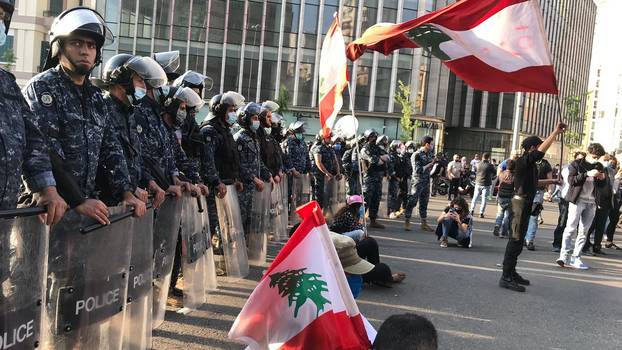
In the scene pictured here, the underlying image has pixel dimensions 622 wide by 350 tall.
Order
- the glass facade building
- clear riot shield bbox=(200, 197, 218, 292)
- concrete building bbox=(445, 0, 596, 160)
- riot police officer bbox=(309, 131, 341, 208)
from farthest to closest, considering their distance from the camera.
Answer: concrete building bbox=(445, 0, 596, 160)
the glass facade building
riot police officer bbox=(309, 131, 341, 208)
clear riot shield bbox=(200, 197, 218, 292)

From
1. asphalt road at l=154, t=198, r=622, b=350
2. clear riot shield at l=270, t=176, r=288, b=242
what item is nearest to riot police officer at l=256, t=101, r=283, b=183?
clear riot shield at l=270, t=176, r=288, b=242

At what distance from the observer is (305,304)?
320 cm

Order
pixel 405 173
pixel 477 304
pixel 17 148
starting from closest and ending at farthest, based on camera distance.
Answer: pixel 17 148
pixel 477 304
pixel 405 173

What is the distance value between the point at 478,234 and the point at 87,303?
10344 millimetres

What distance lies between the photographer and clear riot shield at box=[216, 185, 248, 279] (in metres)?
5.77

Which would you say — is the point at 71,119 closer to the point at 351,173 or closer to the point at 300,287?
the point at 300,287

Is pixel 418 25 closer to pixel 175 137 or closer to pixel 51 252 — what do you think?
pixel 175 137

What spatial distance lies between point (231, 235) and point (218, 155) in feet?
4.15

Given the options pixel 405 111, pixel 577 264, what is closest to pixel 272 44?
pixel 405 111

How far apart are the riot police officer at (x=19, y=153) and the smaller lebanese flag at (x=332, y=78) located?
4.40m

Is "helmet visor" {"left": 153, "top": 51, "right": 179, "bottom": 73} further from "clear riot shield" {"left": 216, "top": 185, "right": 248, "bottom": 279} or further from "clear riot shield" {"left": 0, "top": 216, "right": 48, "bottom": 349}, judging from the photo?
"clear riot shield" {"left": 0, "top": 216, "right": 48, "bottom": 349}

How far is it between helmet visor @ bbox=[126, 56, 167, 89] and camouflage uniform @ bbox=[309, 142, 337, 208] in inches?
277

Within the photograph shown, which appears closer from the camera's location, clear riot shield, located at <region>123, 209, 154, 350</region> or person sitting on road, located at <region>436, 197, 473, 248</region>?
clear riot shield, located at <region>123, 209, 154, 350</region>

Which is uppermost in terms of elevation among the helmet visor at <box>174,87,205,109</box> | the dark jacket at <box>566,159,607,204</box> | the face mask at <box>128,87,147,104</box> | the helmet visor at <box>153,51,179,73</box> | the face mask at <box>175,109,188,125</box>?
the helmet visor at <box>153,51,179,73</box>
